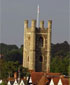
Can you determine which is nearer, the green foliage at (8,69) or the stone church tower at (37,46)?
the green foliage at (8,69)

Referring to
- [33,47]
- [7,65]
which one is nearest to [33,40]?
[33,47]

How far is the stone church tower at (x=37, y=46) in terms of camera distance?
7812 cm

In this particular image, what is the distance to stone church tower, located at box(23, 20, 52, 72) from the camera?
7812 centimetres

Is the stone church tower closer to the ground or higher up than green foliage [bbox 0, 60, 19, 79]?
higher up

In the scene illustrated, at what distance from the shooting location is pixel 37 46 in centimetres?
7888

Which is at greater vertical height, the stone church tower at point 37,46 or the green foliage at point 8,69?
the stone church tower at point 37,46

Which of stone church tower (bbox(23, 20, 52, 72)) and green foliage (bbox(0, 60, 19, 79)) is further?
stone church tower (bbox(23, 20, 52, 72))

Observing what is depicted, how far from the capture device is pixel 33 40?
3093 inches

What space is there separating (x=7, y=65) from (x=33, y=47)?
14.9 meters

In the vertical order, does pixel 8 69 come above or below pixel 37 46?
below

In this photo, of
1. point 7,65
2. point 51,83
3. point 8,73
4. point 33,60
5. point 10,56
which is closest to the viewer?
point 51,83

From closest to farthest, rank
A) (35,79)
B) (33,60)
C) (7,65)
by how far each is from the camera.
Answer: (35,79)
(7,65)
(33,60)

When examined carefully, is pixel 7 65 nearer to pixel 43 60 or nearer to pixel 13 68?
pixel 13 68

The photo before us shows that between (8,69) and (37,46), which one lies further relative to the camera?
(37,46)
